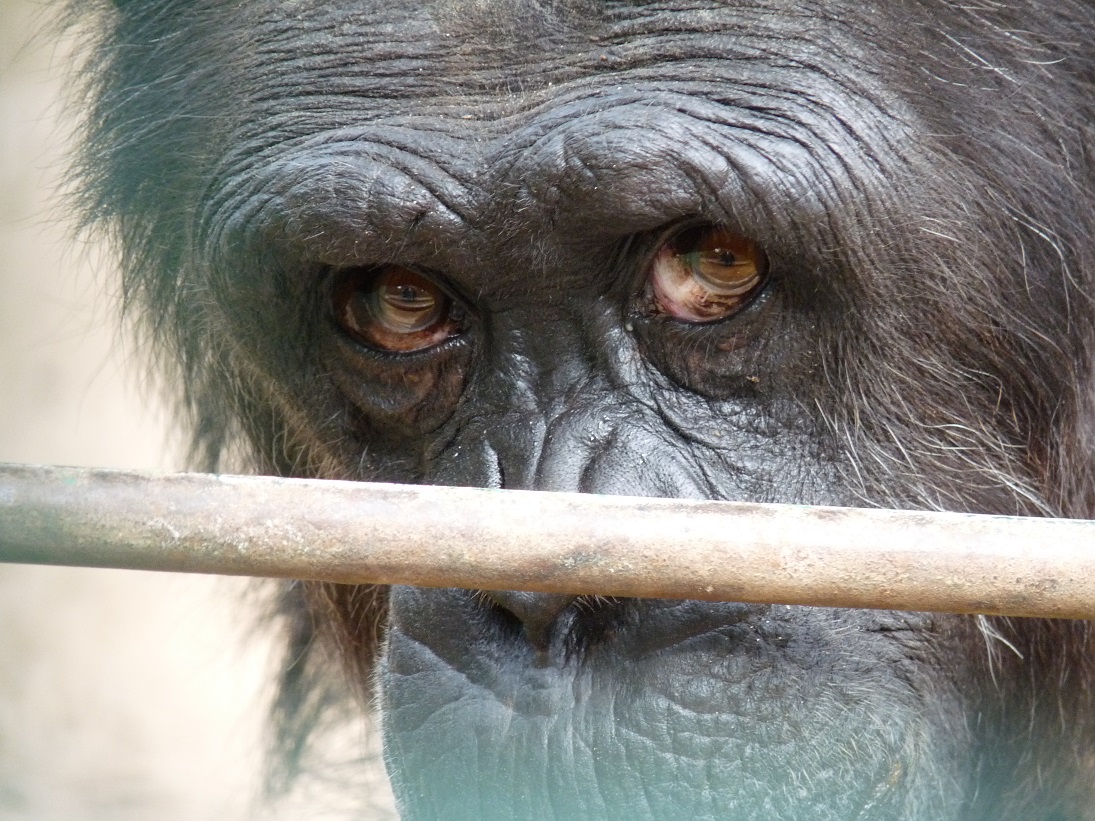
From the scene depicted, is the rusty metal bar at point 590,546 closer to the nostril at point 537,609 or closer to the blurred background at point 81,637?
the nostril at point 537,609

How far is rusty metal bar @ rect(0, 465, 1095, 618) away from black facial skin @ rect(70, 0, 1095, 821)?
480 mm

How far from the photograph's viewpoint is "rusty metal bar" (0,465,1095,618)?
1.54 meters

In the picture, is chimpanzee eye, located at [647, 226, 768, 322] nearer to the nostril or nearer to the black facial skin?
the black facial skin

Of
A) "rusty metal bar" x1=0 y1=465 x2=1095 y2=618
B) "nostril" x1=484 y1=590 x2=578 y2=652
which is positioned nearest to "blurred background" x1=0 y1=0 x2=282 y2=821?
"nostril" x1=484 y1=590 x2=578 y2=652

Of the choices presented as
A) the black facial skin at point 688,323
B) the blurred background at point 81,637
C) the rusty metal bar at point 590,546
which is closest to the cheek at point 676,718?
the black facial skin at point 688,323

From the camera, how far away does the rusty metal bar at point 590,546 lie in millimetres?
1536

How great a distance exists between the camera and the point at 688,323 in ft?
7.27

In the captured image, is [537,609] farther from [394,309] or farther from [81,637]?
[81,637]

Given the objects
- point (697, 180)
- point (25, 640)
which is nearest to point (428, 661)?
point (697, 180)

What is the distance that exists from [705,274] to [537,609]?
2.01 ft

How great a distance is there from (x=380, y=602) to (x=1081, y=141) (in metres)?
1.85

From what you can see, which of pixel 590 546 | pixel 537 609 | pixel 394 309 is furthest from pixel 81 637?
pixel 590 546

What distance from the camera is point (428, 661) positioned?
220 centimetres

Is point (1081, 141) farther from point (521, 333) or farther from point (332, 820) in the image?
point (332, 820)
